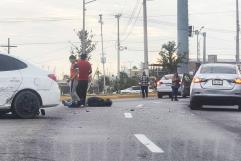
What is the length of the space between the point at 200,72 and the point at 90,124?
7034mm

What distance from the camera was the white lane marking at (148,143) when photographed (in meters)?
9.21

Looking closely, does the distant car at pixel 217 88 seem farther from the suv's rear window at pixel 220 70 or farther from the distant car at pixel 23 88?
the distant car at pixel 23 88

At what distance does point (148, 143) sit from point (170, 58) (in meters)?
41.7

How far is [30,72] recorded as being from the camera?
14859 mm

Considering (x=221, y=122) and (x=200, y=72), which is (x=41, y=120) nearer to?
(x=221, y=122)

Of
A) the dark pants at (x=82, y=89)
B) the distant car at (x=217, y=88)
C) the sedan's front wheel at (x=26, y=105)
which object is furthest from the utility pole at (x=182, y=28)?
the sedan's front wheel at (x=26, y=105)

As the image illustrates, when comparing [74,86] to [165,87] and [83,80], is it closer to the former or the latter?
[83,80]

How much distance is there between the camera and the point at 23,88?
1452 cm

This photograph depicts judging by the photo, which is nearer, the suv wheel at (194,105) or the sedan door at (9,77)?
the sedan door at (9,77)

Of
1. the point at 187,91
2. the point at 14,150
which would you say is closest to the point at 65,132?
the point at 14,150

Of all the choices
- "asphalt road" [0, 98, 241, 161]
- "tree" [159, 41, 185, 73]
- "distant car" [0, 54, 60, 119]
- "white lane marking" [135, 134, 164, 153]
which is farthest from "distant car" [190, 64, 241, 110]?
"tree" [159, 41, 185, 73]

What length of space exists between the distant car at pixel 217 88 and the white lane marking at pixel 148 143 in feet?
26.4

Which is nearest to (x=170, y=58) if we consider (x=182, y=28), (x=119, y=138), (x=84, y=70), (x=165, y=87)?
A: (x=182, y=28)

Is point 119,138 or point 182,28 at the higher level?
point 182,28
